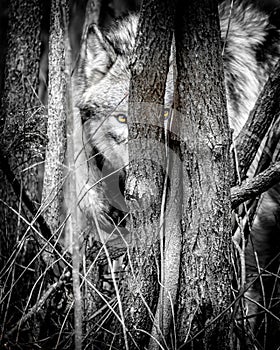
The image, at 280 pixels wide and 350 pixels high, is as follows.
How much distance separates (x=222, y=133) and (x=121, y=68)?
1.27m

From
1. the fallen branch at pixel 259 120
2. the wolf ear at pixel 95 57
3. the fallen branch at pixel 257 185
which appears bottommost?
the fallen branch at pixel 257 185

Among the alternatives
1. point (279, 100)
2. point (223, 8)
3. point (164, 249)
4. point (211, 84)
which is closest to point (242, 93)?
point (223, 8)

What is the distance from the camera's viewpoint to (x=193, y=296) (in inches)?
56.0

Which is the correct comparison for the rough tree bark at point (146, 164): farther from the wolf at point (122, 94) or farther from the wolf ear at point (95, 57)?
the wolf ear at point (95, 57)

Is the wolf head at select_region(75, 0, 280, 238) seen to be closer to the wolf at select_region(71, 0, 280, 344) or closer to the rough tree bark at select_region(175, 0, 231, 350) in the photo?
the wolf at select_region(71, 0, 280, 344)

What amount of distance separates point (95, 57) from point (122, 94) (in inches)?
13.9

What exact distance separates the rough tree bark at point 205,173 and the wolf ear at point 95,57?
1.19 metres

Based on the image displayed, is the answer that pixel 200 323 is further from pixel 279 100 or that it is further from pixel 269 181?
pixel 279 100

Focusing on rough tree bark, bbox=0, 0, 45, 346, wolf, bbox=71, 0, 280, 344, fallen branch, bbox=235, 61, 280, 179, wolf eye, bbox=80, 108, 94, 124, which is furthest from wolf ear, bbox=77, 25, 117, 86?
fallen branch, bbox=235, 61, 280, 179

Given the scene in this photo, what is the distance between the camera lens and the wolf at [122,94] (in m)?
2.40

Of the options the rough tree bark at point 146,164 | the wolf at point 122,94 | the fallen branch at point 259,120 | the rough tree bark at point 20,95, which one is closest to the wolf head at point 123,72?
the wolf at point 122,94

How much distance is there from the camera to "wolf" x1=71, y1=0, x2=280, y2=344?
2396 millimetres

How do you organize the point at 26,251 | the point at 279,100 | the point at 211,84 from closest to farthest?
the point at 211,84 < the point at 279,100 < the point at 26,251

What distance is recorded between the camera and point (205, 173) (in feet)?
4.59
